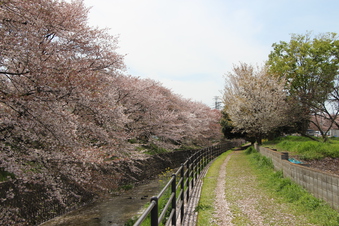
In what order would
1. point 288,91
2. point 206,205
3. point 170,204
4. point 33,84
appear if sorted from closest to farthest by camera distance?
point 33,84
point 206,205
point 170,204
point 288,91

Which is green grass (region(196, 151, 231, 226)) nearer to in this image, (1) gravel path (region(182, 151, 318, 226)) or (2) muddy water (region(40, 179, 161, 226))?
(1) gravel path (region(182, 151, 318, 226))

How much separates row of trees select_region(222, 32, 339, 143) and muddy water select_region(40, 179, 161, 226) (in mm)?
14154

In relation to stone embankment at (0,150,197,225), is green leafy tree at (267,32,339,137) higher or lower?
higher

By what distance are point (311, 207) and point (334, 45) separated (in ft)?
100

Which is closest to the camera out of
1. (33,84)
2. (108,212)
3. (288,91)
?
(33,84)

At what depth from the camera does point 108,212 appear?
990cm

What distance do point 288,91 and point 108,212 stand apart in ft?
86.3

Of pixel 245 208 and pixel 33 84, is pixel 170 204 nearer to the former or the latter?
pixel 245 208

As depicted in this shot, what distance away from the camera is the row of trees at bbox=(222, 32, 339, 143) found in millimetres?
21538

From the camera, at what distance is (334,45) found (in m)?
30.6

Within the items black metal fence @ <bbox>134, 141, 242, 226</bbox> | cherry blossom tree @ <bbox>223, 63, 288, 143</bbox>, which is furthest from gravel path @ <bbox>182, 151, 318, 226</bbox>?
cherry blossom tree @ <bbox>223, 63, 288, 143</bbox>

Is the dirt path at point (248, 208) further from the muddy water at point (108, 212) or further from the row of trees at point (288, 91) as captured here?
the row of trees at point (288, 91)

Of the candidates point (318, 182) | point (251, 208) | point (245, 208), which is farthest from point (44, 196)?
point (318, 182)

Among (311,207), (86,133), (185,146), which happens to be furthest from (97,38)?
(185,146)
